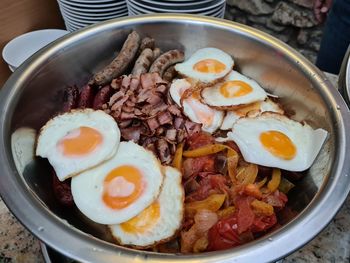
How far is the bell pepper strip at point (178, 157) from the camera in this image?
1251 millimetres

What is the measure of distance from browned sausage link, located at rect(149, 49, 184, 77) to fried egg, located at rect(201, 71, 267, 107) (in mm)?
185

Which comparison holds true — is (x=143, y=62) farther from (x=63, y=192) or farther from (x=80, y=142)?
(x=63, y=192)

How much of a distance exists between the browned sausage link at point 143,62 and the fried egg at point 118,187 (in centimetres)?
40

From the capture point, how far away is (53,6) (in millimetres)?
2297

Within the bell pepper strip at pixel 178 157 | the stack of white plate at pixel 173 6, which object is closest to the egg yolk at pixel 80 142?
the bell pepper strip at pixel 178 157

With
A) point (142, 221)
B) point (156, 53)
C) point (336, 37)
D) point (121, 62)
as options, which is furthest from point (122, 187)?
point (336, 37)

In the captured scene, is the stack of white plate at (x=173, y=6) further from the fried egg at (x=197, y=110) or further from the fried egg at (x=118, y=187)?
the fried egg at (x=118, y=187)

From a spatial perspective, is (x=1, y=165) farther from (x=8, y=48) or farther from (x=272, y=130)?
(x=8, y=48)

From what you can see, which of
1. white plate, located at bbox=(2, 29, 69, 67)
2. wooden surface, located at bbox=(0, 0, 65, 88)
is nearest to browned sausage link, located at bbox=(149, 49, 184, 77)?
white plate, located at bbox=(2, 29, 69, 67)

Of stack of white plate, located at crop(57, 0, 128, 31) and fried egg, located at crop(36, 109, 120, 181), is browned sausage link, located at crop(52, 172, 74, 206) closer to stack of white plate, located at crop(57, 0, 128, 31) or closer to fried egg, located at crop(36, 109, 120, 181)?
fried egg, located at crop(36, 109, 120, 181)

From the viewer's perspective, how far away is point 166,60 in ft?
5.03

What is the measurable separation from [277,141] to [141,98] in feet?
1.60

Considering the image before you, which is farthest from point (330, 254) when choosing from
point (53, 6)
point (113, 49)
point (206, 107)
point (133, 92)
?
point (53, 6)

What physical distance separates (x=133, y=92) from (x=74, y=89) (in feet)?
0.74
